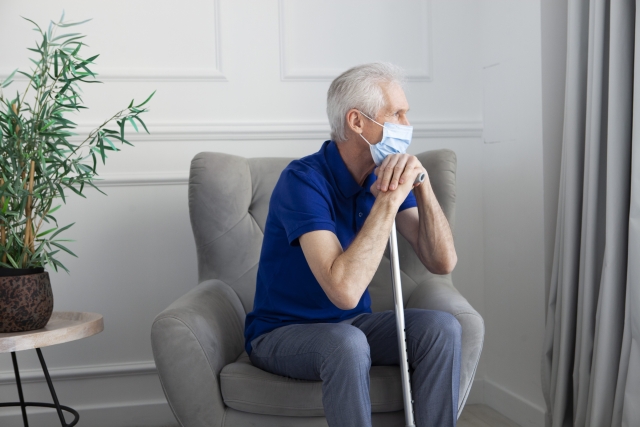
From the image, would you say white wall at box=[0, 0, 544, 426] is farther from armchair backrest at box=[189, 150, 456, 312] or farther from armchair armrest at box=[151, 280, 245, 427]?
armchair armrest at box=[151, 280, 245, 427]

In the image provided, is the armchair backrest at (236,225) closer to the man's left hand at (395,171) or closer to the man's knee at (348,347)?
the man's left hand at (395,171)

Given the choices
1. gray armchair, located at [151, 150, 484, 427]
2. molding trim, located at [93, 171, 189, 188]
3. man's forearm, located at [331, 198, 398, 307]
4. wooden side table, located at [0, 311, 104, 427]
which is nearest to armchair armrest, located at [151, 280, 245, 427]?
gray armchair, located at [151, 150, 484, 427]

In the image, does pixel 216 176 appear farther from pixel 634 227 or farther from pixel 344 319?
pixel 634 227

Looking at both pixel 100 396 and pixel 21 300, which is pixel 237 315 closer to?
pixel 21 300

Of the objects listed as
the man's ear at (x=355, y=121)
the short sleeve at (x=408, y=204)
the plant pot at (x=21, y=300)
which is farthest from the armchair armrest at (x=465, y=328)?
the plant pot at (x=21, y=300)

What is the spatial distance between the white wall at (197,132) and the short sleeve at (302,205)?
84 cm

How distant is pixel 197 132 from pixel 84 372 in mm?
957

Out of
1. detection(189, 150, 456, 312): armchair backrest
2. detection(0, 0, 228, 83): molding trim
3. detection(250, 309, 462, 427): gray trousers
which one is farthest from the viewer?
detection(0, 0, 228, 83): molding trim

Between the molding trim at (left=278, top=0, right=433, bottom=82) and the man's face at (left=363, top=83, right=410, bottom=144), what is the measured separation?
827 mm

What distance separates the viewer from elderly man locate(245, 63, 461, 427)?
4.67 ft

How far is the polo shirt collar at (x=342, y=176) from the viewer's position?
5.45ft

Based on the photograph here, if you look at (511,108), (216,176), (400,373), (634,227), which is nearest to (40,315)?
(216,176)

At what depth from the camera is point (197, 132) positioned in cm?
236

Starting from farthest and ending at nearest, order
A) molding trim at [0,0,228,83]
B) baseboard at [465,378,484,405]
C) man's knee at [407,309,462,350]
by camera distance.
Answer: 1. baseboard at [465,378,484,405]
2. molding trim at [0,0,228,83]
3. man's knee at [407,309,462,350]
